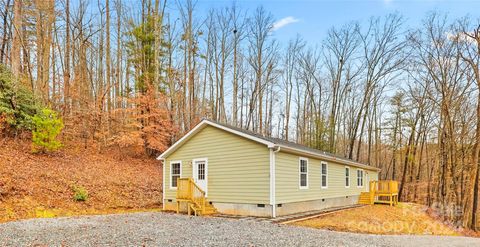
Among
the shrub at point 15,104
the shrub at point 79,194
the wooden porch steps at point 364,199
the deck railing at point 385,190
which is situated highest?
the shrub at point 15,104

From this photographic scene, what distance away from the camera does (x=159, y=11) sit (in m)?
22.9

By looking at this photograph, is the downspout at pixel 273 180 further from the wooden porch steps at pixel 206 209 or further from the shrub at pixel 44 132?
the shrub at pixel 44 132

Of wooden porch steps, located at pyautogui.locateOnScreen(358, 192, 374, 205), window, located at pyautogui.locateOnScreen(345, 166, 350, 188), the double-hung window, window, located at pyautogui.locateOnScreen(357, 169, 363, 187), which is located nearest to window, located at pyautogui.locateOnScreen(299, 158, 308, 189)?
the double-hung window

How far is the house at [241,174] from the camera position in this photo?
1181 centimetres

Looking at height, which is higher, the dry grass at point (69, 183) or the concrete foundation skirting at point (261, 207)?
the dry grass at point (69, 183)

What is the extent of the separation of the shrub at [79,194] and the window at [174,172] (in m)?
3.55

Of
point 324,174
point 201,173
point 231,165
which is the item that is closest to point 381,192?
point 324,174

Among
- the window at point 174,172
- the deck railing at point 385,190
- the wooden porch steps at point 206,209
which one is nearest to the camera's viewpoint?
the wooden porch steps at point 206,209

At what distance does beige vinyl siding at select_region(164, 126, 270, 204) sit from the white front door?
18 centimetres

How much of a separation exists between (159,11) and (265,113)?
1450 centimetres

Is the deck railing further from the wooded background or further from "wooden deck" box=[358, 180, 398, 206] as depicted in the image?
the wooded background

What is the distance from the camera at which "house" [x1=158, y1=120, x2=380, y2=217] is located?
1181cm

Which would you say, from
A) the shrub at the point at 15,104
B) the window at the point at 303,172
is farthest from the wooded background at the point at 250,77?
the window at the point at 303,172

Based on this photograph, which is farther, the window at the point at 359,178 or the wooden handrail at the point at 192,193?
the window at the point at 359,178
